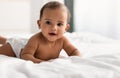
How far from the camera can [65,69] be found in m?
0.85

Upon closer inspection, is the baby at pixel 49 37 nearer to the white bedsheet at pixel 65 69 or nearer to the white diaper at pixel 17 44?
the white diaper at pixel 17 44

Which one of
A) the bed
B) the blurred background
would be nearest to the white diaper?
the bed

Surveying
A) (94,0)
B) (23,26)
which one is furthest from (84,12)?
(23,26)

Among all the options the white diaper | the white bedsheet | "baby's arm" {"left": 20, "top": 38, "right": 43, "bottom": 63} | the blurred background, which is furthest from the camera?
the blurred background

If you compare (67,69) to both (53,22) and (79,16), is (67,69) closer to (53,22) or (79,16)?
(53,22)

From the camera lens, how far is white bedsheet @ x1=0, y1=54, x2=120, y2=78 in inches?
31.3

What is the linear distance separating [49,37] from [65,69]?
0.41 meters

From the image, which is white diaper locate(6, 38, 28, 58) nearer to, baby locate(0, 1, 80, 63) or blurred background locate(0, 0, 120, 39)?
baby locate(0, 1, 80, 63)

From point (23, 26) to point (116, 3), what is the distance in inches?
40.9

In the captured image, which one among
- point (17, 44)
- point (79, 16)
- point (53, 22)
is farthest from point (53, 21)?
point (79, 16)

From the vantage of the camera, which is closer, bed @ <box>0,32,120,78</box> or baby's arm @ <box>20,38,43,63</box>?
bed @ <box>0,32,120,78</box>

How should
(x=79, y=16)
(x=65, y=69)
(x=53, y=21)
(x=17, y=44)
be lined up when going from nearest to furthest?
(x=65, y=69) → (x=53, y=21) → (x=17, y=44) → (x=79, y=16)

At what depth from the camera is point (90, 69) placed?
34.4 inches

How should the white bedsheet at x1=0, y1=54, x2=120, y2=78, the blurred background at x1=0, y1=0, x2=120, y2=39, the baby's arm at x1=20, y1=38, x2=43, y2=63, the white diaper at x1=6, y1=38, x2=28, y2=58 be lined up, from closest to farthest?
the white bedsheet at x1=0, y1=54, x2=120, y2=78, the baby's arm at x1=20, y1=38, x2=43, y2=63, the white diaper at x1=6, y1=38, x2=28, y2=58, the blurred background at x1=0, y1=0, x2=120, y2=39
